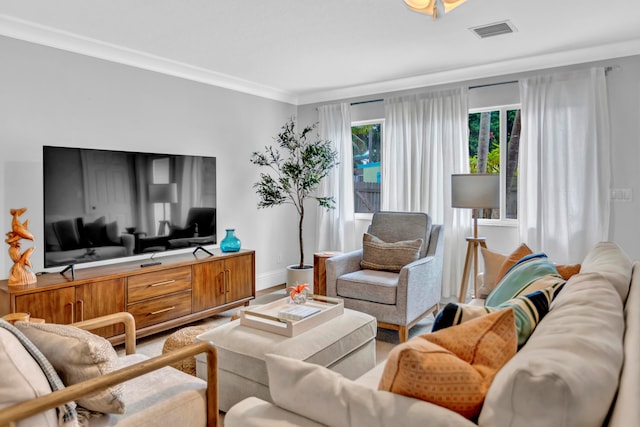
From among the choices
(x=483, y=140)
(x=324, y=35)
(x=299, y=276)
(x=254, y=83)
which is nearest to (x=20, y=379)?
(x=324, y=35)

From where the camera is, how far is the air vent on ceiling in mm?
3211

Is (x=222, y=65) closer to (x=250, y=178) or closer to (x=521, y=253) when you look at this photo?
(x=250, y=178)

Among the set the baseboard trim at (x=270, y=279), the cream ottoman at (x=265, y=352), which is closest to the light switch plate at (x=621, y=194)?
the cream ottoman at (x=265, y=352)

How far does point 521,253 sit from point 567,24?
1.78 m

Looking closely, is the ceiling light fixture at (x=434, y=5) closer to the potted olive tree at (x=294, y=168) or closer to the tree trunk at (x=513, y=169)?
the tree trunk at (x=513, y=169)

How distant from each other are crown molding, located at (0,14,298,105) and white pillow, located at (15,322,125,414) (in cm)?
266

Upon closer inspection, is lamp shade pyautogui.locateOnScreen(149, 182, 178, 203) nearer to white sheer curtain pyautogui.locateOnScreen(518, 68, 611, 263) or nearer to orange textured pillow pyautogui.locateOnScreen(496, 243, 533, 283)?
orange textured pillow pyautogui.locateOnScreen(496, 243, 533, 283)

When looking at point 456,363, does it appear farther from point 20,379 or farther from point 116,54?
point 116,54

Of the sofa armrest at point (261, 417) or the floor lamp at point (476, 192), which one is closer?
the sofa armrest at point (261, 417)

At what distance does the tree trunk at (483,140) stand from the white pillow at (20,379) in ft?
13.7

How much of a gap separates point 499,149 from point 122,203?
3.62 metres

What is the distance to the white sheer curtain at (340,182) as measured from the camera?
531 centimetres

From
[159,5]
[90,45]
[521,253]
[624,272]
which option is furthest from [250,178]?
[624,272]

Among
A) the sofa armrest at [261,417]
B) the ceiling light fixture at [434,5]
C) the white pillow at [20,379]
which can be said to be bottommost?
the sofa armrest at [261,417]
